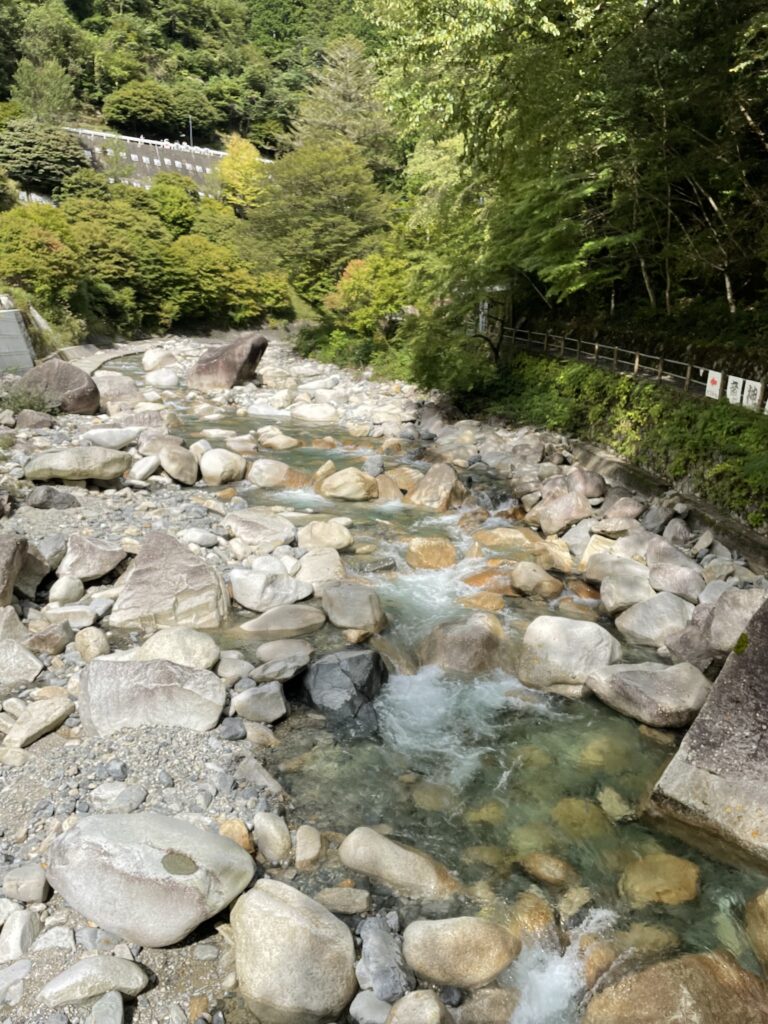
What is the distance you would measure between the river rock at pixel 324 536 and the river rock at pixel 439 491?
94.9 inches

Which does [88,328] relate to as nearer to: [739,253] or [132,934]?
[739,253]

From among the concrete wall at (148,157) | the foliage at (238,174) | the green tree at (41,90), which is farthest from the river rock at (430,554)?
the green tree at (41,90)

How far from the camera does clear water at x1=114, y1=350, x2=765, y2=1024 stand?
4184mm

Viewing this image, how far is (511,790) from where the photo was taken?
5.34 m

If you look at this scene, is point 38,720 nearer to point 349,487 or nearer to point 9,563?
point 9,563

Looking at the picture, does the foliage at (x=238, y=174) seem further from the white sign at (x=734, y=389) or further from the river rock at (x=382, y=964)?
the river rock at (x=382, y=964)

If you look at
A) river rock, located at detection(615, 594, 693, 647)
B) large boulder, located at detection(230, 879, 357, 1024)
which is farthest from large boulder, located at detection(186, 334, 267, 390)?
large boulder, located at detection(230, 879, 357, 1024)

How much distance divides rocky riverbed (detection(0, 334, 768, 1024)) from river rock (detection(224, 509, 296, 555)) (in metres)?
0.05

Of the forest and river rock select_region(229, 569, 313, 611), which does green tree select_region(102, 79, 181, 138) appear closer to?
the forest

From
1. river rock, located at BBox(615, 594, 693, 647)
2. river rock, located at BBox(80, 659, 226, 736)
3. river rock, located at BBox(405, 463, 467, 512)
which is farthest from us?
river rock, located at BBox(405, 463, 467, 512)

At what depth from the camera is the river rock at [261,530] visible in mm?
9375

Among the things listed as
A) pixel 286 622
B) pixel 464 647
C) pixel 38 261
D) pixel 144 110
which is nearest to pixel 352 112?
pixel 144 110

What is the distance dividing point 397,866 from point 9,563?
4.93 metres

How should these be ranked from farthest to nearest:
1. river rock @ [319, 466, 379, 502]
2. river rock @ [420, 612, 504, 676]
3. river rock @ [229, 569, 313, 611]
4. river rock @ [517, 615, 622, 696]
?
river rock @ [319, 466, 379, 502]
river rock @ [229, 569, 313, 611]
river rock @ [420, 612, 504, 676]
river rock @ [517, 615, 622, 696]
